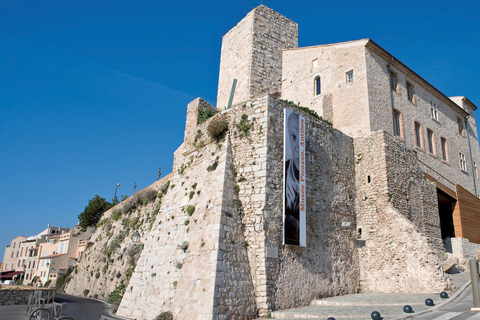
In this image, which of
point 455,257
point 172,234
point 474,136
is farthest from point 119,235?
point 474,136

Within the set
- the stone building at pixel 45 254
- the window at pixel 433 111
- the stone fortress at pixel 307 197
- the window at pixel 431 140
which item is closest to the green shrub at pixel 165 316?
the stone fortress at pixel 307 197

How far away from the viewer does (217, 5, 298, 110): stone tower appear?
23.6 m

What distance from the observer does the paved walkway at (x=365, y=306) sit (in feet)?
33.9

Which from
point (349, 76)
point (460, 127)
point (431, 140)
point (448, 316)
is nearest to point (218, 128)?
point (349, 76)

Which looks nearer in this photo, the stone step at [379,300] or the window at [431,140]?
the stone step at [379,300]

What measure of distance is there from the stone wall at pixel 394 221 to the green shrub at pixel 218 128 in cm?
705

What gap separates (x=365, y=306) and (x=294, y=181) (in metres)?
4.82

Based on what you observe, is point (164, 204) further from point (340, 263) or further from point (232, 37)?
point (232, 37)

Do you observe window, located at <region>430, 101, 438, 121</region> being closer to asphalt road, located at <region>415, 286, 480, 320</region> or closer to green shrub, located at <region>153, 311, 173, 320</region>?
asphalt road, located at <region>415, 286, 480, 320</region>

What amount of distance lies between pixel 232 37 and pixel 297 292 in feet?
63.7

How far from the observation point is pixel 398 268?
48.8 feet

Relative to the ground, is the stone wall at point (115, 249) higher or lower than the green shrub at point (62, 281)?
higher

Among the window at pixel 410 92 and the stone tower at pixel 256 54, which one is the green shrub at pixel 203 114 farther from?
the window at pixel 410 92

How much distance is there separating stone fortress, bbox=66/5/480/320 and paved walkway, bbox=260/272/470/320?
0.56 m
